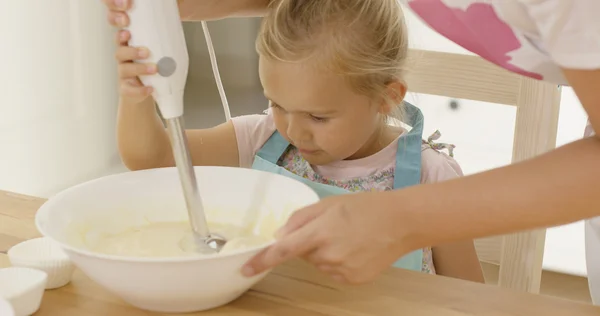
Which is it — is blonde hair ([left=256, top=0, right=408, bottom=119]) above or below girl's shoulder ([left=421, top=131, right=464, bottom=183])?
above

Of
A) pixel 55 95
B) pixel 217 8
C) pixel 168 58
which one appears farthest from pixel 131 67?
pixel 55 95

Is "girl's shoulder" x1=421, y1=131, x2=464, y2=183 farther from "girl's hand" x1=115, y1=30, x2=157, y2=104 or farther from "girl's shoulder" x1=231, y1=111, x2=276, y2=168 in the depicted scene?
"girl's hand" x1=115, y1=30, x2=157, y2=104

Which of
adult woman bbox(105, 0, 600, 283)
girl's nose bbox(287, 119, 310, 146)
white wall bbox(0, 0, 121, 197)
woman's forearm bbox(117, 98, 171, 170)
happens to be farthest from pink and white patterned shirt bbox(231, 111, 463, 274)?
white wall bbox(0, 0, 121, 197)

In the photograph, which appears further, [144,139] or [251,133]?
[251,133]

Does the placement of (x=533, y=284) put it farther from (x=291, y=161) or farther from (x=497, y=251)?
(x=291, y=161)

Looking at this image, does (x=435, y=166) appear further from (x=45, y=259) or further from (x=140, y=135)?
(x=45, y=259)

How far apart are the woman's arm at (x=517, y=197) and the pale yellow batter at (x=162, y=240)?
0.70ft

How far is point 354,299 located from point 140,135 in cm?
51

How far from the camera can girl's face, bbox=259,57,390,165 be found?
114cm

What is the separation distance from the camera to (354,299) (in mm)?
840

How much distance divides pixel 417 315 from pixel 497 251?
18.8 inches

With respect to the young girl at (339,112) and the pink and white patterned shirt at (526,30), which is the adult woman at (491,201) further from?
the young girl at (339,112)

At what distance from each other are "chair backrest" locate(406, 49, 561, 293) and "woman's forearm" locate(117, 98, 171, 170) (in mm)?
417

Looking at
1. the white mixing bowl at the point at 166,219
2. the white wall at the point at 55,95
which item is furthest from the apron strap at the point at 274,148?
the white wall at the point at 55,95
